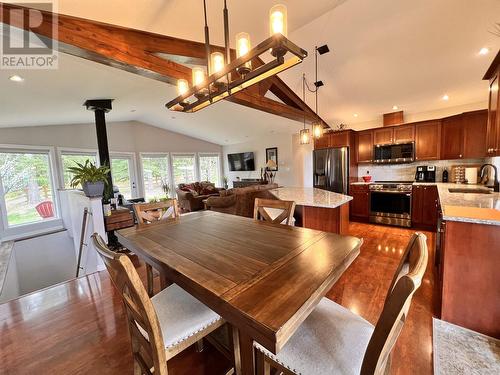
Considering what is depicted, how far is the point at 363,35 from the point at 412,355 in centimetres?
323

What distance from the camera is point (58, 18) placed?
1.60m

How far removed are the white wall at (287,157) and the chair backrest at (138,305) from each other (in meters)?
6.17

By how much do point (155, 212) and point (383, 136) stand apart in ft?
Result: 15.6

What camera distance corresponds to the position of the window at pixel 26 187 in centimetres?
445

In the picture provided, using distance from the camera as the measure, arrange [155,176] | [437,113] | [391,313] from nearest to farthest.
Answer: [391,313] → [437,113] → [155,176]

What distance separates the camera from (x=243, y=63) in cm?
126

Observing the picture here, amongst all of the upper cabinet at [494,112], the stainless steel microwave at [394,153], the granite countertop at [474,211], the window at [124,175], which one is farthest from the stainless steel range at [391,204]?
the window at [124,175]

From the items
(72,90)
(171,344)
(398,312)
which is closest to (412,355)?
(398,312)

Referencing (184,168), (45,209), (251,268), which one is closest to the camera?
(251,268)

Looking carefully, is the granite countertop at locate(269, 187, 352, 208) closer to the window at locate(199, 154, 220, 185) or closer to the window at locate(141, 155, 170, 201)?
the window at locate(141, 155, 170, 201)

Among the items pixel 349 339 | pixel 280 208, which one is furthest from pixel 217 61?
pixel 349 339

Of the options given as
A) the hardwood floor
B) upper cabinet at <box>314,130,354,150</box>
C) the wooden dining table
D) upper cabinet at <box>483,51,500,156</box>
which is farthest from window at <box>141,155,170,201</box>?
upper cabinet at <box>483,51,500,156</box>

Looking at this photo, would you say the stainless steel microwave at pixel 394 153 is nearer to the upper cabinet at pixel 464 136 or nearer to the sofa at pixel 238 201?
the upper cabinet at pixel 464 136
